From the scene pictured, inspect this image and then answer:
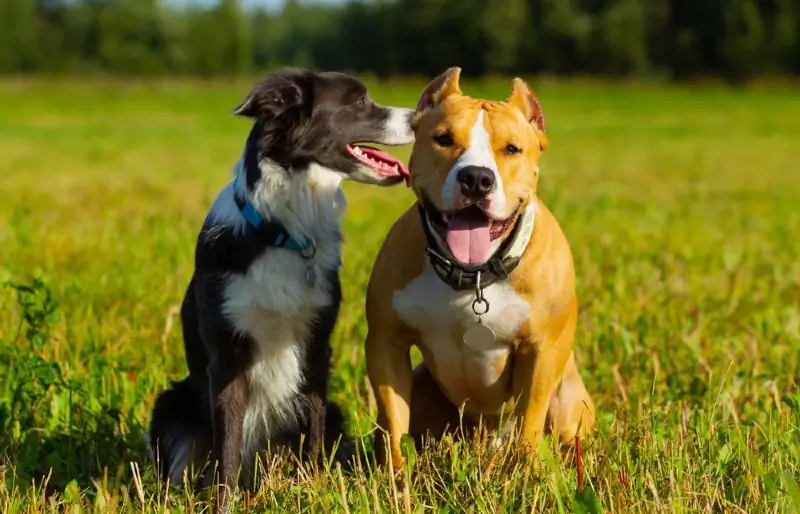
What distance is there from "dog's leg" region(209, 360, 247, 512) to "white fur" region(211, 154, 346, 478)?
10cm

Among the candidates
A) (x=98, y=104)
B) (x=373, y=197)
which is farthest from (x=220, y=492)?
(x=98, y=104)

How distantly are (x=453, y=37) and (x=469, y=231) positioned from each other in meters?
77.0

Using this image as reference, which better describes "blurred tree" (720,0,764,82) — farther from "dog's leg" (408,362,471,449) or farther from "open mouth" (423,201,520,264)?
"open mouth" (423,201,520,264)

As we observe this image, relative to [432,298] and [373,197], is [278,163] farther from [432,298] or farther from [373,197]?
[373,197]

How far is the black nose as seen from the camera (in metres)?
3.43

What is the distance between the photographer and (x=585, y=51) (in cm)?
7031

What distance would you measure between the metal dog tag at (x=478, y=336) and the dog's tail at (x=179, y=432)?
3.76 feet

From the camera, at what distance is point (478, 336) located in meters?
3.78

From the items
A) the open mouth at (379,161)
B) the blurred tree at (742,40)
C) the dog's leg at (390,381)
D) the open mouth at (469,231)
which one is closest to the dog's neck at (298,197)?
the open mouth at (379,161)

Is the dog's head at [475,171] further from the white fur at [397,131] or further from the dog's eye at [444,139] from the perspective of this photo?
the white fur at [397,131]

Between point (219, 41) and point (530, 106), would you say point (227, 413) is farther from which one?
point (219, 41)

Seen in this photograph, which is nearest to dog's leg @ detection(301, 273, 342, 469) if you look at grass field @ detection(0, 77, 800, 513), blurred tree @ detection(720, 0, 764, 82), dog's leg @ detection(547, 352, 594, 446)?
grass field @ detection(0, 77, 800, 513)

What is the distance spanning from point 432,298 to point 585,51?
69.2m

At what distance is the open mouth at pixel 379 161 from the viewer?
4172 millimetres
